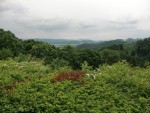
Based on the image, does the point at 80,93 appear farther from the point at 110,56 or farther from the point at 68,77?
the point at 110,56

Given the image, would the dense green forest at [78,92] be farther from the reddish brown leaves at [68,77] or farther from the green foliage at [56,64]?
the green foliage at [56,64]

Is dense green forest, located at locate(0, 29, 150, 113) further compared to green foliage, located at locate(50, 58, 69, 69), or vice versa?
green foliage, located at locate(50, 58, 69, 69)

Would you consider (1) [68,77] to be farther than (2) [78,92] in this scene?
Yes

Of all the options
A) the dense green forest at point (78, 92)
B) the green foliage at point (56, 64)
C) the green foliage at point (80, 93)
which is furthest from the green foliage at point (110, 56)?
the green foliage at point (80, 93)

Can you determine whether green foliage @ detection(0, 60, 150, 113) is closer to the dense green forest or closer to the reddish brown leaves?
the dense green forest

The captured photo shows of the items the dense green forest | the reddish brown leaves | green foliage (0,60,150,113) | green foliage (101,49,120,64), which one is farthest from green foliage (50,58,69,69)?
green foliage (101,49,120,64)

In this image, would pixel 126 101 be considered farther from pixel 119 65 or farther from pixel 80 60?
pixel 80 60

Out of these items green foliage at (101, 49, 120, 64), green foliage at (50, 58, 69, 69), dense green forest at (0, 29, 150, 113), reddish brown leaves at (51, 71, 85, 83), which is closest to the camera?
dense green forest at (0, 29, 150, 113)

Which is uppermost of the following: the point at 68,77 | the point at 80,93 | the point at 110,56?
the point at 68,77

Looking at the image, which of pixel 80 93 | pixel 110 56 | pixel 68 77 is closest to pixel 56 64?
pixel 68 77

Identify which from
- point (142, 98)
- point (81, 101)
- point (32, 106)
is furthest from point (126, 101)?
point (32, 106)

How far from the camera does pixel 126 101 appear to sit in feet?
36.3

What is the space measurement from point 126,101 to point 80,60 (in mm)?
49081

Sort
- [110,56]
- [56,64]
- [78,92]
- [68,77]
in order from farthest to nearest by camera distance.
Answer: [110,56]
[56,64]
[68,77]
[78,92]
